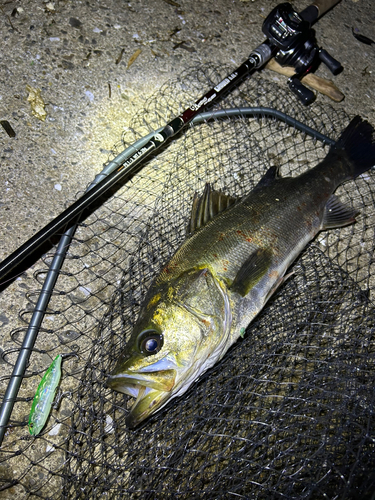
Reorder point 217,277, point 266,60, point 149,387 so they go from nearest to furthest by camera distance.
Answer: point 149,387 → point 217,277 → point 266,60

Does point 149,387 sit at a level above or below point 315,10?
below

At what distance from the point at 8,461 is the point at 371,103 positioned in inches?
187

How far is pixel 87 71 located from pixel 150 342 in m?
2.96

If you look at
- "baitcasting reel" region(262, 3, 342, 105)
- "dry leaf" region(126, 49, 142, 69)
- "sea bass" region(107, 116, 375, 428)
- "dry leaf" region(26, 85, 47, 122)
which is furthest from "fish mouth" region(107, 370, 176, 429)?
"dry leaf" region(126, 49, 142, 69)

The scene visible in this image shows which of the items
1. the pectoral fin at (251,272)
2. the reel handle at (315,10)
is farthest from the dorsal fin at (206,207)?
the reel handle at (315,10)

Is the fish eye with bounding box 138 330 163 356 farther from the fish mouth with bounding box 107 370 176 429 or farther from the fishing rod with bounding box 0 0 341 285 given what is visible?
the fishing rod with bounding box 0 0 341 285

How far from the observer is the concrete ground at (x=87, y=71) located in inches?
126

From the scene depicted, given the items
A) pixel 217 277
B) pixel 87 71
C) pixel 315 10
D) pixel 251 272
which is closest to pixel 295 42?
pixel 315 10

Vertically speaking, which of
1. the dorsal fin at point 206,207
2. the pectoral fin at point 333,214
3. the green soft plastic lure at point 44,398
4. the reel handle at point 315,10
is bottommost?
the green soft plastic lure at point 44,398

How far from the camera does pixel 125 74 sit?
3891mm

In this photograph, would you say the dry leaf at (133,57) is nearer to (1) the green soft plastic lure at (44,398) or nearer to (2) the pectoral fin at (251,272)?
(2) the pectoral fin at (251,272)

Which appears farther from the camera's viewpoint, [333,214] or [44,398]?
[333,214]

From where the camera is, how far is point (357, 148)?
315 cm

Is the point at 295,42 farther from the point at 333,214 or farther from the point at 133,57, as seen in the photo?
the point at 333,214
